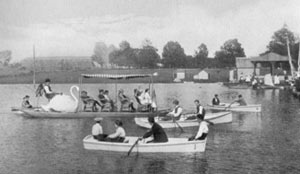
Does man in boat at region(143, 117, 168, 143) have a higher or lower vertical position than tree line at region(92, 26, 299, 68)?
lower

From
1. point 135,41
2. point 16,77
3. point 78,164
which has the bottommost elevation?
point 78,164

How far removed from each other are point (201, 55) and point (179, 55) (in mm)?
3868

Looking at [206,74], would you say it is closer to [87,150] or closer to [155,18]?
[155,18]

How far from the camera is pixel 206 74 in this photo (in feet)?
225

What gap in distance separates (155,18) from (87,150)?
3332 centimetres

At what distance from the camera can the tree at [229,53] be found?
6081 cm

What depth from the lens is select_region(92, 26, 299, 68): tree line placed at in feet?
215

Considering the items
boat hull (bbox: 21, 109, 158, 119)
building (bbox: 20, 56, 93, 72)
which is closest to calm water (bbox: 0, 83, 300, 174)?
boat hull (bbox: 21, 109, 158, 119)

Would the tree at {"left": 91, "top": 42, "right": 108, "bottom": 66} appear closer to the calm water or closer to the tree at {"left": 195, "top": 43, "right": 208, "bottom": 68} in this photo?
the tree at {"left": 195, "top": 43, "right": 208, "bottom": 68}

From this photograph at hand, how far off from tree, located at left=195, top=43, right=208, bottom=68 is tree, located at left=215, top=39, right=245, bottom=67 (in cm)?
266

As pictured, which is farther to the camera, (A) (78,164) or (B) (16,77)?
(B) (16,77)

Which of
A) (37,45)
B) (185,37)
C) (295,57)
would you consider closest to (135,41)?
(185,37)

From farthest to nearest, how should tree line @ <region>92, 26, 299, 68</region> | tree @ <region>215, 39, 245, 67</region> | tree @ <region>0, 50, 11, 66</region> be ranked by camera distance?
tree line @ <region>92, 26, 299, 68</region> < tree @ <region>215, 39, 245, 67</region> < tree @ <region>0, 50, 11, 66</region>

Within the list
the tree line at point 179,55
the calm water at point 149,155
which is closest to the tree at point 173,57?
the tree line at point 179,55
